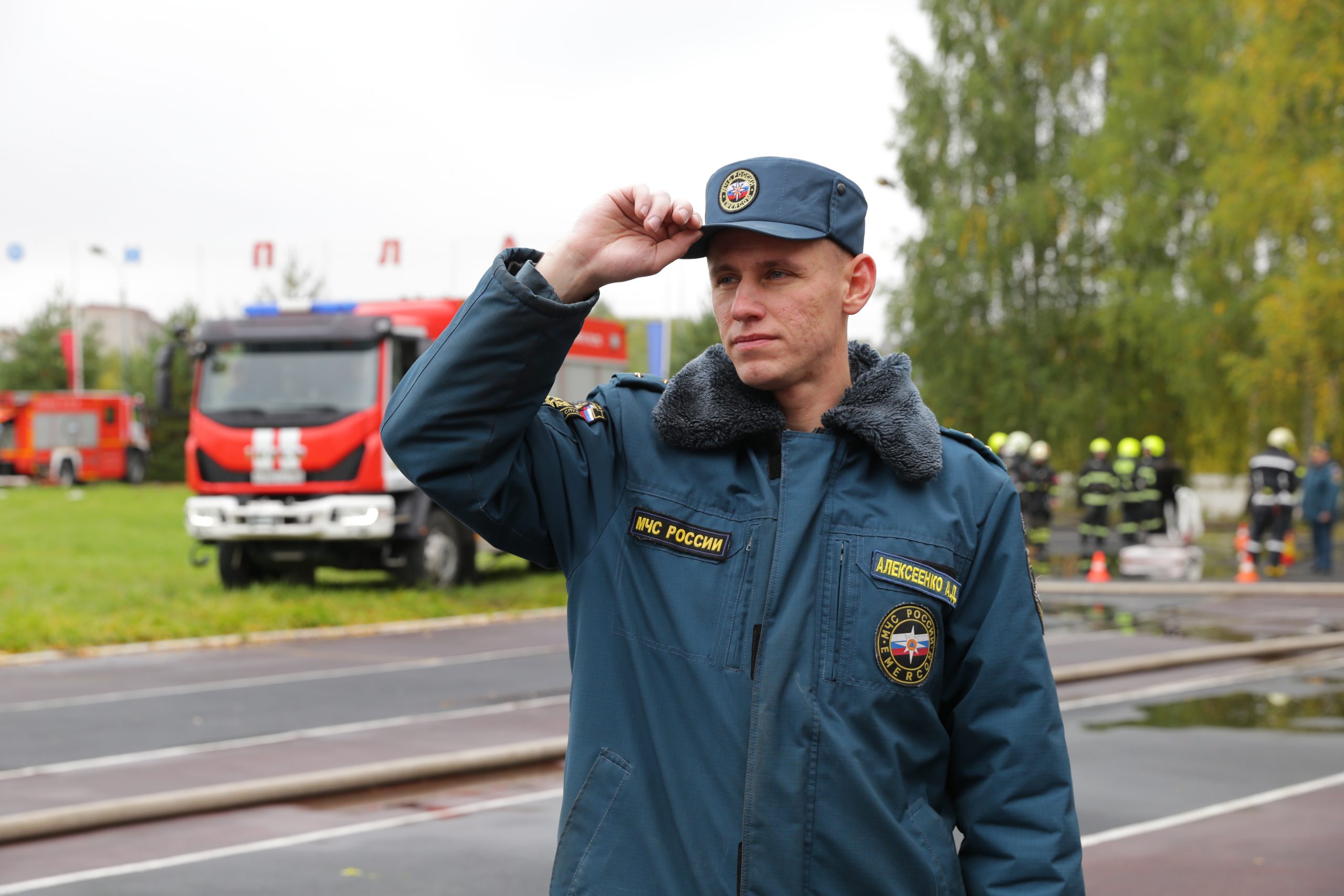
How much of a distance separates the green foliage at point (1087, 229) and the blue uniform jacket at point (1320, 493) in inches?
265

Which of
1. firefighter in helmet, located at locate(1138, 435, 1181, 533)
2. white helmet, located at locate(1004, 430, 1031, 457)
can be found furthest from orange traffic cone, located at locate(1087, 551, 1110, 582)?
white helmet, located at locate(1004, 430, 1031, 457)

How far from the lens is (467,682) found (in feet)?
38.7

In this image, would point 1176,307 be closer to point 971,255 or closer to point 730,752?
point 971,255

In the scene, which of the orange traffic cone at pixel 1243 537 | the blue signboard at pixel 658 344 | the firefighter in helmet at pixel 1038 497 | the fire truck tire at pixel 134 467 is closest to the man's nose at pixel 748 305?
the blue signboard at pixel 658 344

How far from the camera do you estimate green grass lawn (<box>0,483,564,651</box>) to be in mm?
14352

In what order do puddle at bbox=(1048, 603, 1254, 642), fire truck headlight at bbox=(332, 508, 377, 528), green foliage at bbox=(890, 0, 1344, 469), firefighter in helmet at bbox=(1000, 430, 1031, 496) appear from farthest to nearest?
green foliage at bbox=(890, 0, 1344, 469) < firefighter in helmet at bbox=(1000, 430, 1031, 496) < fire truck headlight at bbox=(332, 508, 377, 528) < puddle at bbox=(1048, 603, 1254, 642)

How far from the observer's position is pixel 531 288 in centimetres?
234

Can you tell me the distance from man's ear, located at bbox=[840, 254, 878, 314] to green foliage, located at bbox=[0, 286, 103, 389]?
5903 cm

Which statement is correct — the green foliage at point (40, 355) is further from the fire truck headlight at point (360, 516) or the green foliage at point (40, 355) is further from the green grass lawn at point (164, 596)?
the fire truck headlight at point (360, 516)

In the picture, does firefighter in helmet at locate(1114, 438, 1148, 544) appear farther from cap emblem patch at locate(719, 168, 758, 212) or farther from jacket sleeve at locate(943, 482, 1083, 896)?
cap emblem patch at locate(719, 168, 758, 212)

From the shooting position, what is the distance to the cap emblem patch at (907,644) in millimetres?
2301

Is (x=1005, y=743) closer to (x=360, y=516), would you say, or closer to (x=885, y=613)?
(x=885, y=613)

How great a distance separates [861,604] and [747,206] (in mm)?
650

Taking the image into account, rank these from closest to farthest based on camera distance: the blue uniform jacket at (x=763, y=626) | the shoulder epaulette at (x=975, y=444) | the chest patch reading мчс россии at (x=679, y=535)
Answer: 1. the blue uniform jacket at (x=763, y=626)
2. the chest patch reading мчс россии at (x=679, y=535)
3. the shoulder epaulette at (x=975, y=444)
